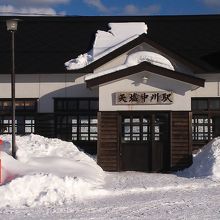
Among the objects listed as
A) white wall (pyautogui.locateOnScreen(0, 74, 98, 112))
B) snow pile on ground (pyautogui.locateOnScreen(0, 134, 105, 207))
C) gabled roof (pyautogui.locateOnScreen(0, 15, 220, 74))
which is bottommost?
snow pile on ground (pyautogui.locateOnScreen(0, 134, 105, 207))

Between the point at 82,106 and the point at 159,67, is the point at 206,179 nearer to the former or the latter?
the point at 159,67

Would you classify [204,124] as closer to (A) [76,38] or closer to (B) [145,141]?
(B) [145,141]

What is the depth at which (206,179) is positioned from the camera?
41.2 feet

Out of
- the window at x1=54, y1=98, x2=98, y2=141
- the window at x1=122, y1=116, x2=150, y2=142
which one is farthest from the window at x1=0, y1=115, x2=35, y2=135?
the window at x1=122, y1=116, x2=150, y2=142

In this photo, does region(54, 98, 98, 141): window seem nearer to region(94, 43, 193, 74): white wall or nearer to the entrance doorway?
region(94, 43, 193, 74): white wall

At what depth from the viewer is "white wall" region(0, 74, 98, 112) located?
1770cm

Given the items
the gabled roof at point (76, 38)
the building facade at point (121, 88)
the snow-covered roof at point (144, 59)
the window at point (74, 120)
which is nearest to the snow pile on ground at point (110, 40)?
the building facade at point (121, 88)

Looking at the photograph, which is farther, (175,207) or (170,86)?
(170,86)

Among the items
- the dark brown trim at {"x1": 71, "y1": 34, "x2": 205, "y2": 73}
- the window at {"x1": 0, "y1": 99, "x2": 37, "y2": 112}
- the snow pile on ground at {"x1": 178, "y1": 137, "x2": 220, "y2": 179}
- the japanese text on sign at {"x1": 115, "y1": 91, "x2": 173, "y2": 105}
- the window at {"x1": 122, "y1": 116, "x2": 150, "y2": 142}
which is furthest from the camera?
the window at {"x1": 0, "y1": 99, "x2": 37, "y2": 112}

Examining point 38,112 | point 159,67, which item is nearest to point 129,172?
point 159,67

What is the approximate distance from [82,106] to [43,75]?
6.14 ft

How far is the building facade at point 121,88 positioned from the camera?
49.5 ft

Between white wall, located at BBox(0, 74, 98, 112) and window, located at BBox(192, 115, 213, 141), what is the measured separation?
3.84 m

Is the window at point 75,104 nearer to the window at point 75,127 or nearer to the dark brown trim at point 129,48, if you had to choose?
the window at point 75,127
